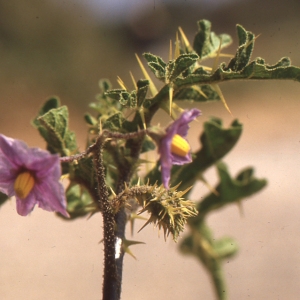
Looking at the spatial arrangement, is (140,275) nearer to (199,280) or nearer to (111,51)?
(199,280)

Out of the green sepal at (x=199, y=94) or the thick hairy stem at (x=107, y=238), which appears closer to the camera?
the thick hairy stem at (x=107, y=238)

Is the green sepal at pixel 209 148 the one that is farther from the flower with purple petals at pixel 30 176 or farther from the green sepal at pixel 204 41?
the flower with purple petals at pixel 30 176

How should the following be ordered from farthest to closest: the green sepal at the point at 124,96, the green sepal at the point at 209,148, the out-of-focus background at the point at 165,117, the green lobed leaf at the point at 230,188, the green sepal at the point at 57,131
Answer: the out-of-focus background at the point at 165,117 → the green lobed leaf at the point at 230,188 → the green sepal at the point at 209,148 → the green sepal at the point at 57,131 → the green sepal at the point at 124,96

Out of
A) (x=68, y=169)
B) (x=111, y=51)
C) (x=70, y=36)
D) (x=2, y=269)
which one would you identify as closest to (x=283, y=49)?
(x=111, y=51)

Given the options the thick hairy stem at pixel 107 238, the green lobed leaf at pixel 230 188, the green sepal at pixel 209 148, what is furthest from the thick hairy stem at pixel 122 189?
the green lobed leaf at pixel 230 188

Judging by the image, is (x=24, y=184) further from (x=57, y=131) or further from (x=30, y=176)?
(x=57, y=131)

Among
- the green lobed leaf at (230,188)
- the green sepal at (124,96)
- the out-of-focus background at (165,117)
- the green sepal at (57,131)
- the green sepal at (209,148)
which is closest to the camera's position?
the green sepal at (124,96)
